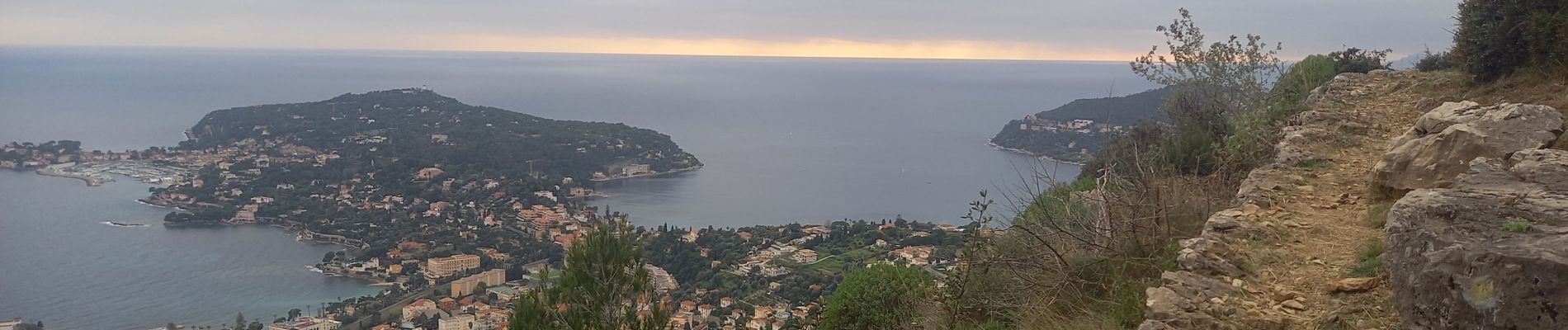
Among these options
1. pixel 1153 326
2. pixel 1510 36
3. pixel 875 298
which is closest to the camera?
pixel 1153 326

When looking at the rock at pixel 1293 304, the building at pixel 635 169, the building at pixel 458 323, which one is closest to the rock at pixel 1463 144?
the rock at pixel 1293 304

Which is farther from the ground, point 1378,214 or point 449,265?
point 1378,214

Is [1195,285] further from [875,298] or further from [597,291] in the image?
[875,298]

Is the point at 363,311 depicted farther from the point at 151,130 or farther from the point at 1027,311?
the point at 151,130

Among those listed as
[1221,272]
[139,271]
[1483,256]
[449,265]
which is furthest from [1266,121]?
[139,271]

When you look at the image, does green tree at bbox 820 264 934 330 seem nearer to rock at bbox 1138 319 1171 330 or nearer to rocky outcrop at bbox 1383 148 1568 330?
rock at bbox 1138 319 1171 330

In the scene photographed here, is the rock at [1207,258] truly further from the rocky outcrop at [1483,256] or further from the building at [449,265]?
the building at [449,265]

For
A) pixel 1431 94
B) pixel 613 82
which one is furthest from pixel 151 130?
pixel 613 82
